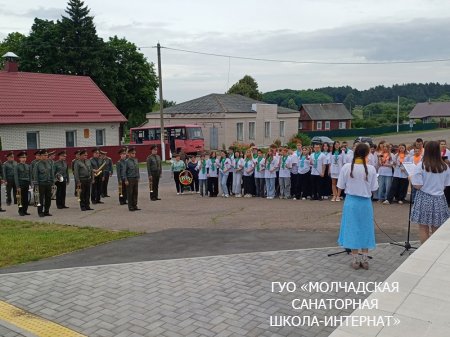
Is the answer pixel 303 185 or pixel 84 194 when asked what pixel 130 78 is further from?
pixel 303 185

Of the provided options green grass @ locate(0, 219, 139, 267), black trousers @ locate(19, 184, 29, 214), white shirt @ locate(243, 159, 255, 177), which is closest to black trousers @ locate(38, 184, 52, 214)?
black trousers @ locate(19, 184, 29, 214)

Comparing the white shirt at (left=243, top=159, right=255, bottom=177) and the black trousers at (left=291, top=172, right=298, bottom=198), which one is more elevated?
the white shirt at (left=243, top=159, right=255, bottom=177)

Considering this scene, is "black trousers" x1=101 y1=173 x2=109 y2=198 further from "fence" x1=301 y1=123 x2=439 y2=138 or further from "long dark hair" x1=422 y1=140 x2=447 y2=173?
"fence" x1=301 y1=123 x2=439 y2=138

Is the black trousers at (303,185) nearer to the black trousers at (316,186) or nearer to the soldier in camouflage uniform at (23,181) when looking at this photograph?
the black trousers at (316,186)

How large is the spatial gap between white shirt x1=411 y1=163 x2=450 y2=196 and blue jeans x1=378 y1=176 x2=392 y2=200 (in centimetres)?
662

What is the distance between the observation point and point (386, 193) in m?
14.8

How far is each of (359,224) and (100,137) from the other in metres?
32.6

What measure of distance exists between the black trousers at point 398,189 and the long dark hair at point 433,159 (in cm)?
676

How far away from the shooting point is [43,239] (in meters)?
10.5

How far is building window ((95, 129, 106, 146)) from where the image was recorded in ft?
123

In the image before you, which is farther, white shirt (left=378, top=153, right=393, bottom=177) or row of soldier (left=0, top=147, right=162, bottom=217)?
white shirt (left=378, top=153, right=393, bottom=177)

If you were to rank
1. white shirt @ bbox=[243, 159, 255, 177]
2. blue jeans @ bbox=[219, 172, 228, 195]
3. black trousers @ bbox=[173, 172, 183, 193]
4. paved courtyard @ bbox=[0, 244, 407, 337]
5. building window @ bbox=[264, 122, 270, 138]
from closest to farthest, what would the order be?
1. paved courtyard @ bbox=[0, 244, 407, 337]
2. white shirt @ bbox=[243, 159, 255, 177]
3. blue jeans @ bbox=[219, 172, 228, 195]
4. black trousers @ bbox=[173, 172, 183, 193]
5. building window @ bbox=[264, 122, 270, 138]

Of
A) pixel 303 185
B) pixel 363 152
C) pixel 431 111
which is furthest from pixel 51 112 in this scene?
pixel 431 111

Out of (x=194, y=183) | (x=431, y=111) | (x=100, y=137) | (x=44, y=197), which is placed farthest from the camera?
(x=431, y=111)
